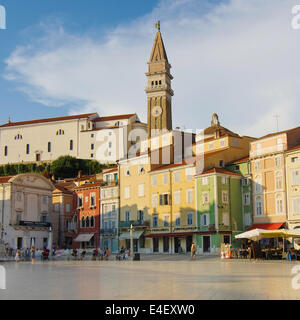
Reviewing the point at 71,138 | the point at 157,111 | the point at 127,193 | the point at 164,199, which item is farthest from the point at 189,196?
the point at 71,138

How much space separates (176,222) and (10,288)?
36980 mm

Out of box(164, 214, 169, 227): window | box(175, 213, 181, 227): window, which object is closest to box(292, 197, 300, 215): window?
box(175, 213, 181, 227): window

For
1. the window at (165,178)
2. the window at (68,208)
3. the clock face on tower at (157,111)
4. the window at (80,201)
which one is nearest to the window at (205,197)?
the window at (165,178)

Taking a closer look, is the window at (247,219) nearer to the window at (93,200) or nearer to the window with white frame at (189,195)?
the window with white frame at (189,195)

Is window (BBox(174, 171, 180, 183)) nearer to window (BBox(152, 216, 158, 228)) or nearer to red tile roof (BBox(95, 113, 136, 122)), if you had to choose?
window (BBox(152, 216, 158, 228))

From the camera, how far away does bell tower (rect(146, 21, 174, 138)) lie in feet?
350

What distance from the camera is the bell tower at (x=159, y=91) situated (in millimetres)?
106750

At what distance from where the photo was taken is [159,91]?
357 ft

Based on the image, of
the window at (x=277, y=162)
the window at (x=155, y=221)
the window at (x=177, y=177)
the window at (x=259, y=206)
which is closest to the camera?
the window at (x=277, y=162)

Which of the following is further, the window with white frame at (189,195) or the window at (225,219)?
the window with white frame at (189,195)

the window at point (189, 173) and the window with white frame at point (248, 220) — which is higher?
the window at point (189, 173)
